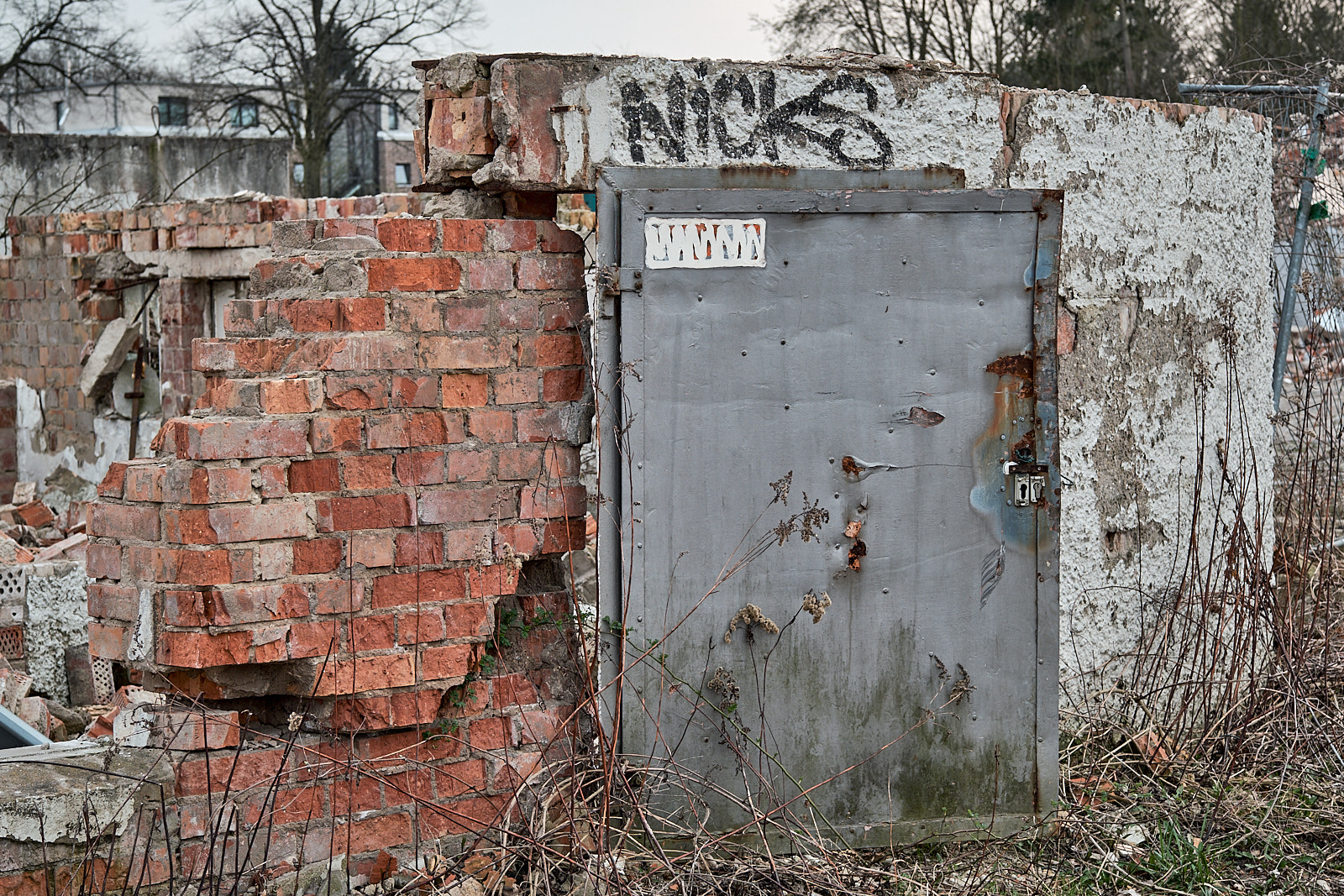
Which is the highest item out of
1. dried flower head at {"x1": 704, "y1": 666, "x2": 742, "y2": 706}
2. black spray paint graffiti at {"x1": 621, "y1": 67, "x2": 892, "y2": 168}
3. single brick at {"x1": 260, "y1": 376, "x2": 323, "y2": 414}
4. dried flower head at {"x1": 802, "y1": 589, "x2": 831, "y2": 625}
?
black spray paint graffiti at {"x1": 621, "y1": 67, "x2": 892, "y2": 168}

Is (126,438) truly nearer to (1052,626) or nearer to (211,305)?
(211,305)

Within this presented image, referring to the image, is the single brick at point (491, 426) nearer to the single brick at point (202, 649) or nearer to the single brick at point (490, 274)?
the single brick at point (490, 274)

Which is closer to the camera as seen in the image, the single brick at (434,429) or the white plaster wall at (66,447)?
the single brick at (434,429)

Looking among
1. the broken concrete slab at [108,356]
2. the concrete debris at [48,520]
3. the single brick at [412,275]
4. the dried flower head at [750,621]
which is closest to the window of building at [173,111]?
the concrete debris at [48,520]

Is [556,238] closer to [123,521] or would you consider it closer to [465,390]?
[465,390]

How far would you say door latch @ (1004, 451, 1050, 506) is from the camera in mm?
3213

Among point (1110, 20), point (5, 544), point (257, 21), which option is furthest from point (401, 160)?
point (5, 544)

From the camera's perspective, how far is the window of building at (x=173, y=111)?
814 inches

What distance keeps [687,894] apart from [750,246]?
5.07ft

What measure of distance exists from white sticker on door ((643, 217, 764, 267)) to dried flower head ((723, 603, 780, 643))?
0.86m

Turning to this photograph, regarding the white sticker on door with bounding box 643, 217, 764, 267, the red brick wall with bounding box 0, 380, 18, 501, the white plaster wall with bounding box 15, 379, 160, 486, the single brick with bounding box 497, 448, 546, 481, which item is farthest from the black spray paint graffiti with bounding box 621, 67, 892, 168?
the red brick wall with bounding box 0, 380, 18, 501

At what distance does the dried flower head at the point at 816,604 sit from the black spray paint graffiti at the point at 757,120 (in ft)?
3.72

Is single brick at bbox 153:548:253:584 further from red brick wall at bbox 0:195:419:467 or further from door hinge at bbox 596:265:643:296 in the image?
red brick wall at bbox 0:195:419:467

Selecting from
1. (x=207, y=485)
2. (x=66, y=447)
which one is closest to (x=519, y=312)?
(x=207, y=485)
